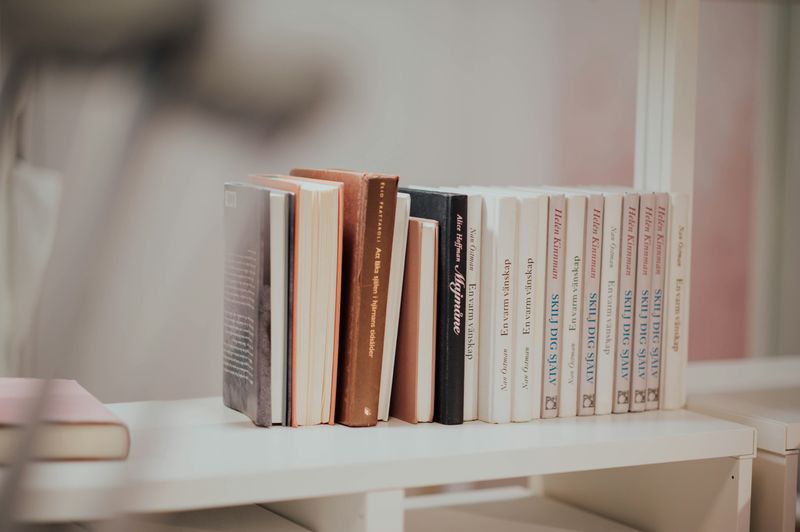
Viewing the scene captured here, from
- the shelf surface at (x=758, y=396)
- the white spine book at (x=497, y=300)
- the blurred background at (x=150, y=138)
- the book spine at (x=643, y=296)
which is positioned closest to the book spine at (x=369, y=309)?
the white spine book at (x=497, y=300)

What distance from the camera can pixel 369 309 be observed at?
993 millimetres

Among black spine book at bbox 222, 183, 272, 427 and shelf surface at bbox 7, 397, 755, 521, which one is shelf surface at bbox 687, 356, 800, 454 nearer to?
shelf surface at bbox 7, 397, 755, 521

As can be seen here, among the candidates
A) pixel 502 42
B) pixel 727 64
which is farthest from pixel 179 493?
pixel 727 64

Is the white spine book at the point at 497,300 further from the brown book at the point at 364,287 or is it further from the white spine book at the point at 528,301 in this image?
the brown book at the point at 364,287

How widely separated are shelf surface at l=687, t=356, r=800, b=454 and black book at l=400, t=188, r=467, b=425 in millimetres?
337

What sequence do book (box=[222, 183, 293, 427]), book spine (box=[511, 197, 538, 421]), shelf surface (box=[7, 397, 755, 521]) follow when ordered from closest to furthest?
shelf surface (box=[7, 397, 755, 521]) < book (box=[222, 183, 293, 427]) < book spine (box=[511, 197, 538, 421])

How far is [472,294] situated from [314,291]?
17 centimetres

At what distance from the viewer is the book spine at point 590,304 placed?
110cm

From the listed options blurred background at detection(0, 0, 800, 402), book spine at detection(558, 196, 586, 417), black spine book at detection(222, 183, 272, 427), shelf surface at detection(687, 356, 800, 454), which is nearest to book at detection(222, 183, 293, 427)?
black spine book at detection(222, 183, 272, 427)

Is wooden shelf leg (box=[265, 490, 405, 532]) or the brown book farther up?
the brown book

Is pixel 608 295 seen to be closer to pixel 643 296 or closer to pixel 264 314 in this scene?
pixel 643 296

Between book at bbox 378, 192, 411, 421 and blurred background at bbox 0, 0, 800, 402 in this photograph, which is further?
book at bbox 378, 192, 411, 421

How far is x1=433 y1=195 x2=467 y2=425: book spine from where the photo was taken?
1.03 m

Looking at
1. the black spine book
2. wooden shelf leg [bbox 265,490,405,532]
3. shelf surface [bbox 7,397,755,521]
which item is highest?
the black spine book
